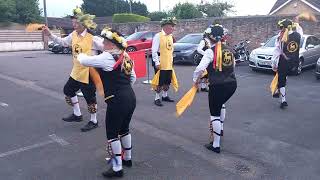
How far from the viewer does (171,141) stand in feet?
21.3

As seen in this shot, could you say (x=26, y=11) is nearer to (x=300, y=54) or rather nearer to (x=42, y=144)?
(x=300, y=54)

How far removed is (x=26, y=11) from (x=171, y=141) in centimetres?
3808

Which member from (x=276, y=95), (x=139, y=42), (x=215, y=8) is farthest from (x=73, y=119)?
(x=215, y=8)

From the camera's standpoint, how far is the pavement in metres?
5.24

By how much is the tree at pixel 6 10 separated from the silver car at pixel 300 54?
2976cm

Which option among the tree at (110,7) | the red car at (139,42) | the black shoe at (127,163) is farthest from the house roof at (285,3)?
the black shoe at (127,163)

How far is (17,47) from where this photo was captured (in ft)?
114

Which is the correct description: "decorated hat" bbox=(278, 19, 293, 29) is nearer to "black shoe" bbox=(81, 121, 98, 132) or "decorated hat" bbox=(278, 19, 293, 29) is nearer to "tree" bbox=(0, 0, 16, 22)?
"black shoe" bbox=(81, 121, 98, 132)

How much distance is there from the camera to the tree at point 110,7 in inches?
2680

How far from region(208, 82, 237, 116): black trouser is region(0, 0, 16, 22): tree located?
36687 millimetres

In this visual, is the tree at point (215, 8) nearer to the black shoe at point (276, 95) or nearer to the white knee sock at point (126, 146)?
the black shoe at point (276, 95)

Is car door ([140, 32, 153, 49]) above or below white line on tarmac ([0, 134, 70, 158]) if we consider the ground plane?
above

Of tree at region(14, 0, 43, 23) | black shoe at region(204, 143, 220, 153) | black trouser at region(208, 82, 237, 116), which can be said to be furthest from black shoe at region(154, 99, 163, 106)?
tree at region(14, 0, 43, 23)

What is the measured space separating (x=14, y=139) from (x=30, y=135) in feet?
1.00
